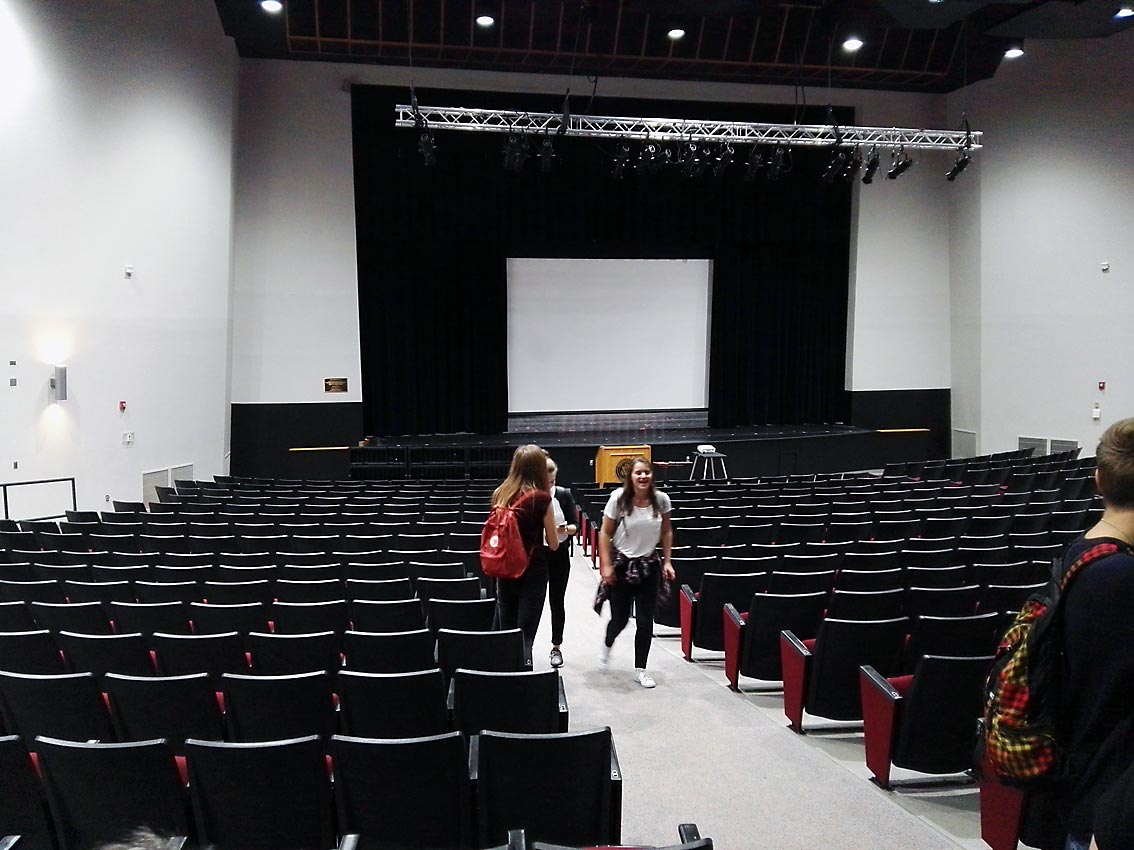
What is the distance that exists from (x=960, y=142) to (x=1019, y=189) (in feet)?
7.02

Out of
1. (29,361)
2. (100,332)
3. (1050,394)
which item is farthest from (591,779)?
(1050,394)

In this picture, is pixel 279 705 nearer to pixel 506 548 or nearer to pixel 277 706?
pixel 277 706

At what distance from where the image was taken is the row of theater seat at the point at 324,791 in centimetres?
295

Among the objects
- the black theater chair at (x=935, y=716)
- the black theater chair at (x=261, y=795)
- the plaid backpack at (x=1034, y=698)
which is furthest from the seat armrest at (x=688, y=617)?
the plaid backpack at (x=1034, y=698)

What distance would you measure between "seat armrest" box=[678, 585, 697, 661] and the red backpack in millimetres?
1451

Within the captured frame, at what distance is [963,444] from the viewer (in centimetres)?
1945

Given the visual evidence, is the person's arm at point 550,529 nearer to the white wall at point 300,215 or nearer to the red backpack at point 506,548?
the red backpack at point 506,548

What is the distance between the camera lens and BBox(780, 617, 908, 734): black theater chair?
4.68 meters

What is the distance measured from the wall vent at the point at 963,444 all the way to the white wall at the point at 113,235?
15439mm

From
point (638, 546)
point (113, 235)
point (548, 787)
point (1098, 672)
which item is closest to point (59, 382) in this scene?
point (113, 235)

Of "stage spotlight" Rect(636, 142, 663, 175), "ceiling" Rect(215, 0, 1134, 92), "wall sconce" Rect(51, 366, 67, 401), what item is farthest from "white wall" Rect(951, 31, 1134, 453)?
"wall sconce" Rect(51, 366, 67, 401)

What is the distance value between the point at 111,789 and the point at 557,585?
3559 mm

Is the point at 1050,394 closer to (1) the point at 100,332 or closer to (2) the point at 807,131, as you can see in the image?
(2) the point at 807,131

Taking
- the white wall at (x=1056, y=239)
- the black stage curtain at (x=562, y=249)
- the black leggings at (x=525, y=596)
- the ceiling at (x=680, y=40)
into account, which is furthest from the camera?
the black stage curtain at (x=562, y=249)
